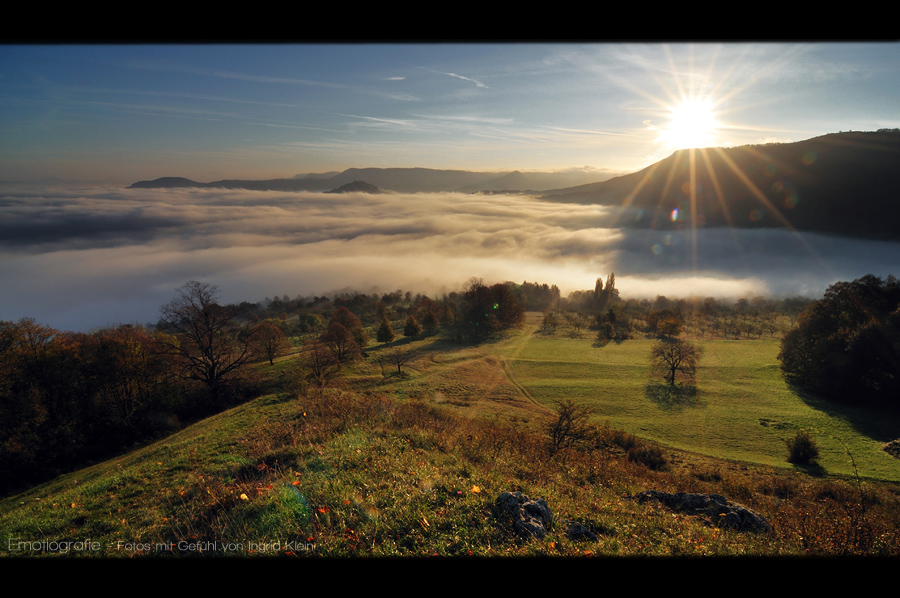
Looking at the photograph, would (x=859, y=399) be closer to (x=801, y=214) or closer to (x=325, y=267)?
(x=325, y=267)

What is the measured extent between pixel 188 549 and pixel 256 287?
Result: 129m

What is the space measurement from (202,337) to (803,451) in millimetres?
39684

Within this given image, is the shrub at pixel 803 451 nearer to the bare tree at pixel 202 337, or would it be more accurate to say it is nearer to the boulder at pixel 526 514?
the boulder at pixel 526 514

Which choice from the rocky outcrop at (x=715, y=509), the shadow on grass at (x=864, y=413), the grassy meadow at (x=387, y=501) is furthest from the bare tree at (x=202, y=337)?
the shadow on grass at (x=864, y=413)

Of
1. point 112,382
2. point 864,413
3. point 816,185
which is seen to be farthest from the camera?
point 816,185

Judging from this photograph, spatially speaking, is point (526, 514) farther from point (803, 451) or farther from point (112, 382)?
point (112, 382)

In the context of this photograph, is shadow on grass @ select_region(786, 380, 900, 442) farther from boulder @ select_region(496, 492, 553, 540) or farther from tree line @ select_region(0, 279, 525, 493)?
tree line @ select_region(0, 279, 525, 493)

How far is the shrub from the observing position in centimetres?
2094

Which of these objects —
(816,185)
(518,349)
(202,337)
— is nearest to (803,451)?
(518,349)

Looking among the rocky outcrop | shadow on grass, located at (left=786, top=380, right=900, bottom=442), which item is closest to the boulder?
the rocky outcrop

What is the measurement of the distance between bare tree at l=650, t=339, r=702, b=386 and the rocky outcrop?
102 ft

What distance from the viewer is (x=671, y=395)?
105 ft

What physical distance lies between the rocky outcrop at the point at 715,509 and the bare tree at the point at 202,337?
88.6 ft

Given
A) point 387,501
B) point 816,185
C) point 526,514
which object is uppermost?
point 816,185
